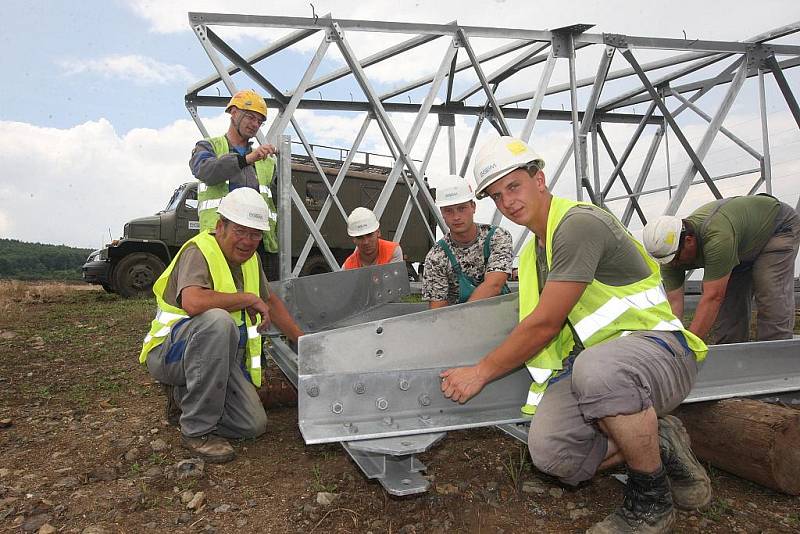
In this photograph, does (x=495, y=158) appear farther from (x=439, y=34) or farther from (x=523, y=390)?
(x=439, y=34)

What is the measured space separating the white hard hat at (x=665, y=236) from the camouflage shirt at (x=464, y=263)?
93 cm

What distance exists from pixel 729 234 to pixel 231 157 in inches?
133

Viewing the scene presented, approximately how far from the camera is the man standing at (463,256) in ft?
12.4

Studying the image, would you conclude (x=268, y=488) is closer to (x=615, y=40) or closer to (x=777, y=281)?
(x=777, y=281)

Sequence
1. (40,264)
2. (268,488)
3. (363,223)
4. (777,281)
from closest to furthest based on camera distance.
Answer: (268,488)
(777,281)
(363,223)
(40,264)

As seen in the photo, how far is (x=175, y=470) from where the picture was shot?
2768 millimetres

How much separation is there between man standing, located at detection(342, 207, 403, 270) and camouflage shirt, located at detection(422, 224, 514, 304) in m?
0.92

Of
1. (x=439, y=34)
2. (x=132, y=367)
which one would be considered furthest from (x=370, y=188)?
(x=132, y=367)

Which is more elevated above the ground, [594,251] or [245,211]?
[245,211]

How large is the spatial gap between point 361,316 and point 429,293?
589mm

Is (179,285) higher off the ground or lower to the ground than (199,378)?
higher

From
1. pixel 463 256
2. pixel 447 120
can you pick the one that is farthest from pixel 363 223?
pixel 447 120

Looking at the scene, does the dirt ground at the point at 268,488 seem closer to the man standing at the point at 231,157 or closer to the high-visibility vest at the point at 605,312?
the high-visibility vest at the point at 605,312

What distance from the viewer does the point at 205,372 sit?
3.01 metres
